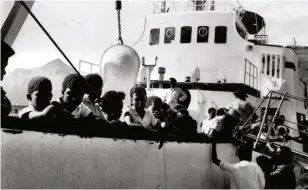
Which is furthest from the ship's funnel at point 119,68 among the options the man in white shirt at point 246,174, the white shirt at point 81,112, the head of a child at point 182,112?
the white shirt at point 81,112

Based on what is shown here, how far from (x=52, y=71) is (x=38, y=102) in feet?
9.39

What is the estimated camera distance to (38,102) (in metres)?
3.62

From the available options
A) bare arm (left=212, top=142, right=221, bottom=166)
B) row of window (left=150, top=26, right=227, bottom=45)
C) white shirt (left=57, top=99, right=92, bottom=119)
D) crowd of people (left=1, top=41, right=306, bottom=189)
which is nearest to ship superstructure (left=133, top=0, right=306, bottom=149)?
row of window (left=150, top=26, right=227, bottom=45)

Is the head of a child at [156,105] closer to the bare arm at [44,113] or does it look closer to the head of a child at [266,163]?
the head of a child at [266,163]

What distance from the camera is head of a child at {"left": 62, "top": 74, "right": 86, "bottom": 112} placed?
401cm

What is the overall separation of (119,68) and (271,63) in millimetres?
6269

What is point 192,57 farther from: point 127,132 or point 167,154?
point 127,132

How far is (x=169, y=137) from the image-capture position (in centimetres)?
506

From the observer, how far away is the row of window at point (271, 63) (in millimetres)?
11625

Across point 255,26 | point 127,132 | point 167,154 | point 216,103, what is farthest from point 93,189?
point 255,26

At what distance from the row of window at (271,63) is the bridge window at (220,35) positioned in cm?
115

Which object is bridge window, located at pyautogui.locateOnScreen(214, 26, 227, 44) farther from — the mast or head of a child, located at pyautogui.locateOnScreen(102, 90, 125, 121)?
the mast

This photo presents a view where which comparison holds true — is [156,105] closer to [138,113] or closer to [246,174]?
[138,113]

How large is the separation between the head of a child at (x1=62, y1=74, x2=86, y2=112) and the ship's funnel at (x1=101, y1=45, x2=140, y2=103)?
226cm
